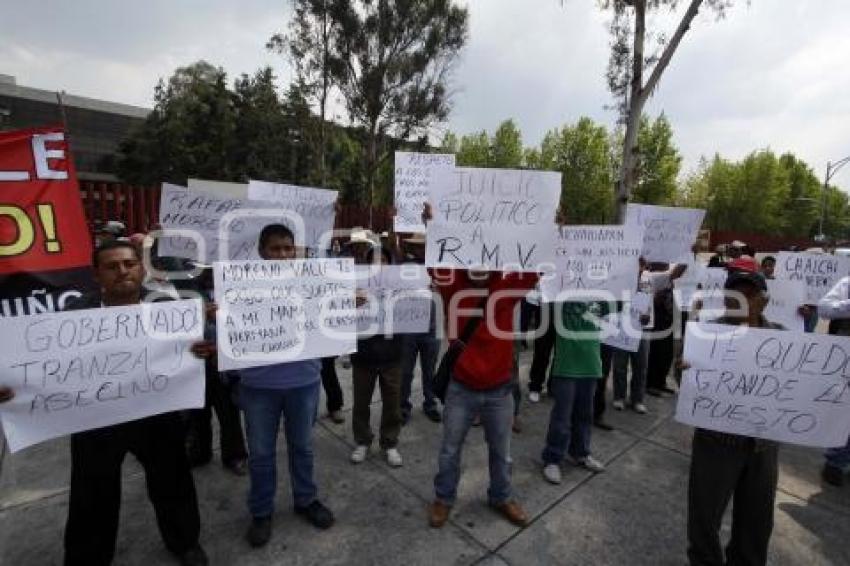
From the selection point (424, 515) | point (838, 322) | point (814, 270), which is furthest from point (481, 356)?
point (814, 270)

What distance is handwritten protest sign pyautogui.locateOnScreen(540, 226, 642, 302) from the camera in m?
3.68

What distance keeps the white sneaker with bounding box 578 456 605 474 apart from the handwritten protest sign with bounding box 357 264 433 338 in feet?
5.67

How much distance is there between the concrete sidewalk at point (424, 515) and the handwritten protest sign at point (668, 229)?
1.96 metres

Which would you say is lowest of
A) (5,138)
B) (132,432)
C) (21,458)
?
(21,458)

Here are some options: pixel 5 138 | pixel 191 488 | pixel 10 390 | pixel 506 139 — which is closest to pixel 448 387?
pixel 191 488

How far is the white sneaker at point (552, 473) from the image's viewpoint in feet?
12.0

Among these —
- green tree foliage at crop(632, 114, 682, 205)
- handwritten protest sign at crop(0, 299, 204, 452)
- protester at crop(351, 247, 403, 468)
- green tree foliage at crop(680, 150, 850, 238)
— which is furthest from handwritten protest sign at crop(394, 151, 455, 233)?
green tree foliage at crop(680, 150, 850, 238)

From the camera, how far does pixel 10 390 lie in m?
2.10

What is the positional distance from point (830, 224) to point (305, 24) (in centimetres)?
7824

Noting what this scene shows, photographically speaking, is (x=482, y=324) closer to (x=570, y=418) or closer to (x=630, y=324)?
(x=570, y=418)

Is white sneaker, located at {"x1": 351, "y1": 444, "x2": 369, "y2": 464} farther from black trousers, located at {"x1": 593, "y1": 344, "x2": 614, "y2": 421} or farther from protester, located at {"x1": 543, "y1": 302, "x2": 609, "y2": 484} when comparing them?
black trousers, located at {"x1": 593, "y1": 344, "x2": 614, "y2": 421}

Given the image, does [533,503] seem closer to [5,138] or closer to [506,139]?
[5,138]

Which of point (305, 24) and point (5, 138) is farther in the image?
point (305, 24)

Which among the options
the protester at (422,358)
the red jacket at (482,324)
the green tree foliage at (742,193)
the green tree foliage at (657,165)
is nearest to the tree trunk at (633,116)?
the protester at (422,358)
